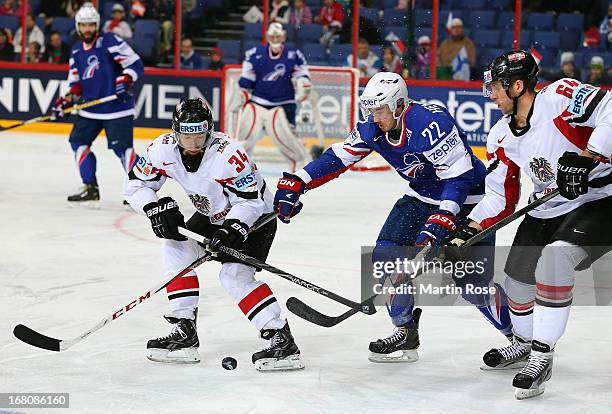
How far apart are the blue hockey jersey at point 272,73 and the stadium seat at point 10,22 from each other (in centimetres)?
368

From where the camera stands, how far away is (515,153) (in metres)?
3.78

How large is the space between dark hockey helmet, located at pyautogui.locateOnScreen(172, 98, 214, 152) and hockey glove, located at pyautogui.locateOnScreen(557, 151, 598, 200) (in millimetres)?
1144

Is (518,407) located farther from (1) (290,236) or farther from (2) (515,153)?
(1) (290,236)

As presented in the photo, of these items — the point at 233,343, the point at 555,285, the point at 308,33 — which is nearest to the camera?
the point at 555,285

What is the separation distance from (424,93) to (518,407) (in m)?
7.11

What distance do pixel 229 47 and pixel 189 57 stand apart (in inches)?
15.7

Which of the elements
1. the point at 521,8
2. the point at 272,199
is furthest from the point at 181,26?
the point at 272,199

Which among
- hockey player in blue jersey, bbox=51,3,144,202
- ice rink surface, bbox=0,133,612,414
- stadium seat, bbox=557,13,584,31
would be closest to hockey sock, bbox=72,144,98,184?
hockey player in blue jersey, bbox=51,3,144,202

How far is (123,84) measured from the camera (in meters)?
7.39

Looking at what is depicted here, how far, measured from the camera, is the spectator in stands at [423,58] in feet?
34.3

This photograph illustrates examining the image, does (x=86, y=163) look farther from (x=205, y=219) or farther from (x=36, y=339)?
(x=36, y=339)

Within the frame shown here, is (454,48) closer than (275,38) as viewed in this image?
No

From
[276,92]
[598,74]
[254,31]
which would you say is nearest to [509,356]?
[276,92]

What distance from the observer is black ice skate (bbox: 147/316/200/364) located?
4004 mm
